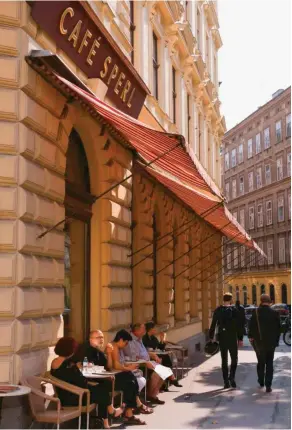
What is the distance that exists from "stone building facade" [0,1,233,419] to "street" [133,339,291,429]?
1648 mm

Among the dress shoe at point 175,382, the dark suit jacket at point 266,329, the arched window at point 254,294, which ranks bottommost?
the dress shoe at point 175,382

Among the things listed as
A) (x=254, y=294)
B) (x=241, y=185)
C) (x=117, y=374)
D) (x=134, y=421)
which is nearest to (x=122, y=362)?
(x=117, y=374)

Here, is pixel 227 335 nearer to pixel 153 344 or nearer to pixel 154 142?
pixel 153 344

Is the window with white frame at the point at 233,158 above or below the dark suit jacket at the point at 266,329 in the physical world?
above

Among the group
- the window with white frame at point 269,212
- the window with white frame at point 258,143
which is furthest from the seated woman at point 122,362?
the window with white frame at point 258,143

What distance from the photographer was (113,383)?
8.25 metres

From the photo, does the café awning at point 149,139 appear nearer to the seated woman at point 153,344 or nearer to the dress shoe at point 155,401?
the seated woman at point 153,344

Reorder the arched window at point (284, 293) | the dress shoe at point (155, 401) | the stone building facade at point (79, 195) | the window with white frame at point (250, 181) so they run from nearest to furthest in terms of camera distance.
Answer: the stone building facade at point (79, 195) < the dress shoe at point (155, 401) < the arched window at point (284, 293) < the window with white frame at point (250, 181)

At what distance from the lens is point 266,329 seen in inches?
457

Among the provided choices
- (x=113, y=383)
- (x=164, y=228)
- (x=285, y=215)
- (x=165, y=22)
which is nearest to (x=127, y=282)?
(x=113, y=383)

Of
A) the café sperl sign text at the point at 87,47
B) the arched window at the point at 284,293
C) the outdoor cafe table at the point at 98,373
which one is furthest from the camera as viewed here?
the arched window at the point at 284,293

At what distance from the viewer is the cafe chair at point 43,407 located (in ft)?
22.3

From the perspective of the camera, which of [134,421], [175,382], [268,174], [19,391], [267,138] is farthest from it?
[267,138]

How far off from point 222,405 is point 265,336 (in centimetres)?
194
